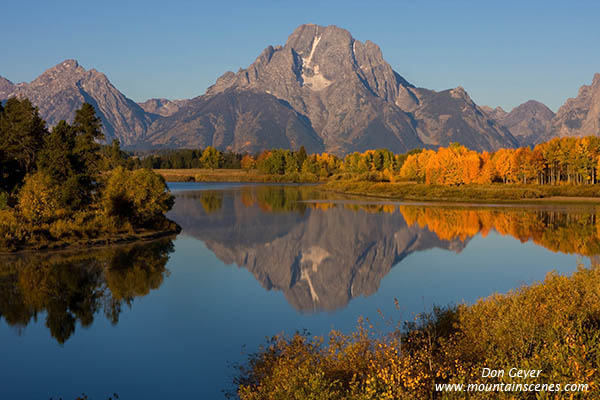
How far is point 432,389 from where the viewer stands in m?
12.8

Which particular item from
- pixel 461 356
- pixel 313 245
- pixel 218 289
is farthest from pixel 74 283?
pixel 461 356

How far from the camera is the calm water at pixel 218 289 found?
20406mm

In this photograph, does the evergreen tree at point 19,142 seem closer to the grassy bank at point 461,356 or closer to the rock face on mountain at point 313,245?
the rock face on mountain at point 313,245

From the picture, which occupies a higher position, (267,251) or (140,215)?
(140,215)

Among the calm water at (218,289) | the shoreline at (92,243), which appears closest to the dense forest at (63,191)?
the shoreline at (92,243)

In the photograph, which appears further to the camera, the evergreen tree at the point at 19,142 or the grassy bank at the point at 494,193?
the grassy bank at the point at 494,193

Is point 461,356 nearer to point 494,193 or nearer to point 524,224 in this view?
point 524,224

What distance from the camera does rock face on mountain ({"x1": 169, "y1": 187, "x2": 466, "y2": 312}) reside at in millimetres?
34531

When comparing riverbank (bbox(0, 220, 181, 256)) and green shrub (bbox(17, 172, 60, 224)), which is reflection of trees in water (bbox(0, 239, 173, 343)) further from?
green shrub (bbox(17, 172, 60, 224))

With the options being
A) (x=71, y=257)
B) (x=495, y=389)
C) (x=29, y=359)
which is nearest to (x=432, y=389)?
(x=495, y=389)

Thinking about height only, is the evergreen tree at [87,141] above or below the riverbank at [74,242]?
above

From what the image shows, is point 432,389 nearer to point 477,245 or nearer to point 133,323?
point 133,323

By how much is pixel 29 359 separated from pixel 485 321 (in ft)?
62.4

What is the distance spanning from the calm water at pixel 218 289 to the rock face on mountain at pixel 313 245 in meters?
0.21
